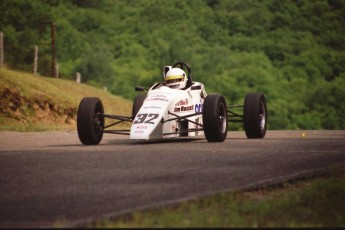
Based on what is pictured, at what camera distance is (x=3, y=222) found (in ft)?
28.8

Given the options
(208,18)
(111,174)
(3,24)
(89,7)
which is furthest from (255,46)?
(111,174)

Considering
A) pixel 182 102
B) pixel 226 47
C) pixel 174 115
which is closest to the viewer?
Result: pixel 174 115

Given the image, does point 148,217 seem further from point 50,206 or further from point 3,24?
point 3,24

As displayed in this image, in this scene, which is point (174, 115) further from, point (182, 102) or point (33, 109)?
point (33, 109)

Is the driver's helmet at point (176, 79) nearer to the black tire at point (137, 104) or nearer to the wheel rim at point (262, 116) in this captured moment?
the black tire at point (137, 104)

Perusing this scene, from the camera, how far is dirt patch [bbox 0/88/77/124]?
3569 centimetres

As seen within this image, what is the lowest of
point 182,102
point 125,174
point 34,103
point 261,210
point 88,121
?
point 261,210

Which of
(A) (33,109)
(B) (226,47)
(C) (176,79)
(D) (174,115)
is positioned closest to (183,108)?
(D) (174,115)

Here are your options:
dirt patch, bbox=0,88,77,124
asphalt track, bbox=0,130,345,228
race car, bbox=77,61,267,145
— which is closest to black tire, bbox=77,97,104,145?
race car, bbox=77,61,267,145

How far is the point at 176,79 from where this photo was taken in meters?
21.6

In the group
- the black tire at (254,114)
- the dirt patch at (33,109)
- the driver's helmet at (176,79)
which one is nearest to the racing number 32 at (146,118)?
the driver's helmet at (176,79)

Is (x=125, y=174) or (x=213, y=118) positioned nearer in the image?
(x=125, y=174)

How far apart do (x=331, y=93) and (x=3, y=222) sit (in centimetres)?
12202

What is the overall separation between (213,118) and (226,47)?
125551 millimetres
